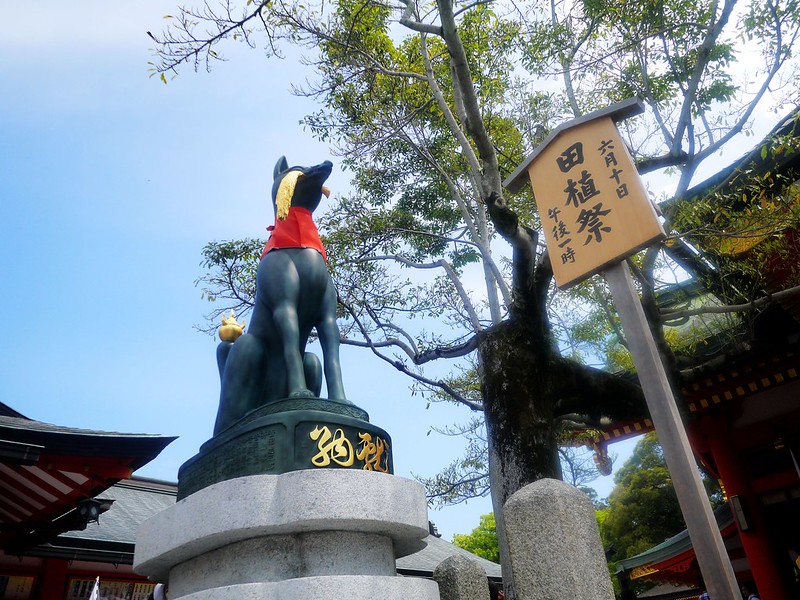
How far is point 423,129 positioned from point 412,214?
151 cm

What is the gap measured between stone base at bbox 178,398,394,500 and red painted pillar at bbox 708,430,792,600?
303 inches

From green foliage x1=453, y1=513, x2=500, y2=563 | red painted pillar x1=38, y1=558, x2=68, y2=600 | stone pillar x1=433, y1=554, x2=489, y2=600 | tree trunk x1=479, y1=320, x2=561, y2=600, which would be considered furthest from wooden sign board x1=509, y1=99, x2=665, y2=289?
green foliage x1=453, y1=513, x2=500, y2=563

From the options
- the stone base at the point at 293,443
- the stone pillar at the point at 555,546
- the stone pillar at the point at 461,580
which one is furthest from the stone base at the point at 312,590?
the stone pillar at the point at 461,580

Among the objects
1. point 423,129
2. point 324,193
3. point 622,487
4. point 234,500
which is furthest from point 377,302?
point 622,487

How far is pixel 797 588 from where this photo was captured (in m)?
9.09

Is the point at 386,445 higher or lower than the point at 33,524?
lower

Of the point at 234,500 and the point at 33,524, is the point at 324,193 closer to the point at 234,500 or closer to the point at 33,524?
the point at 234,500

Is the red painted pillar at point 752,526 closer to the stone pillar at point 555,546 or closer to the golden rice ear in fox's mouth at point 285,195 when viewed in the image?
the stone pillar at point 555,546

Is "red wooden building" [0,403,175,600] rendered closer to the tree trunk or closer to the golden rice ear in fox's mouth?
the golden rice ear in fox's mouth

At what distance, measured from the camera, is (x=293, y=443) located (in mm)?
3410

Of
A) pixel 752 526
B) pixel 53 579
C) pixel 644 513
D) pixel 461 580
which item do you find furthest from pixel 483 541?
pixel 461 580

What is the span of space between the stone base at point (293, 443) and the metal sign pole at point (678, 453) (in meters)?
1.68

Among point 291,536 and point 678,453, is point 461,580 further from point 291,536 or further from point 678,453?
point 678,453

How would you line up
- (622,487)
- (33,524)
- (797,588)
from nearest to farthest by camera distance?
(33,524), (797,588), (622,487)
